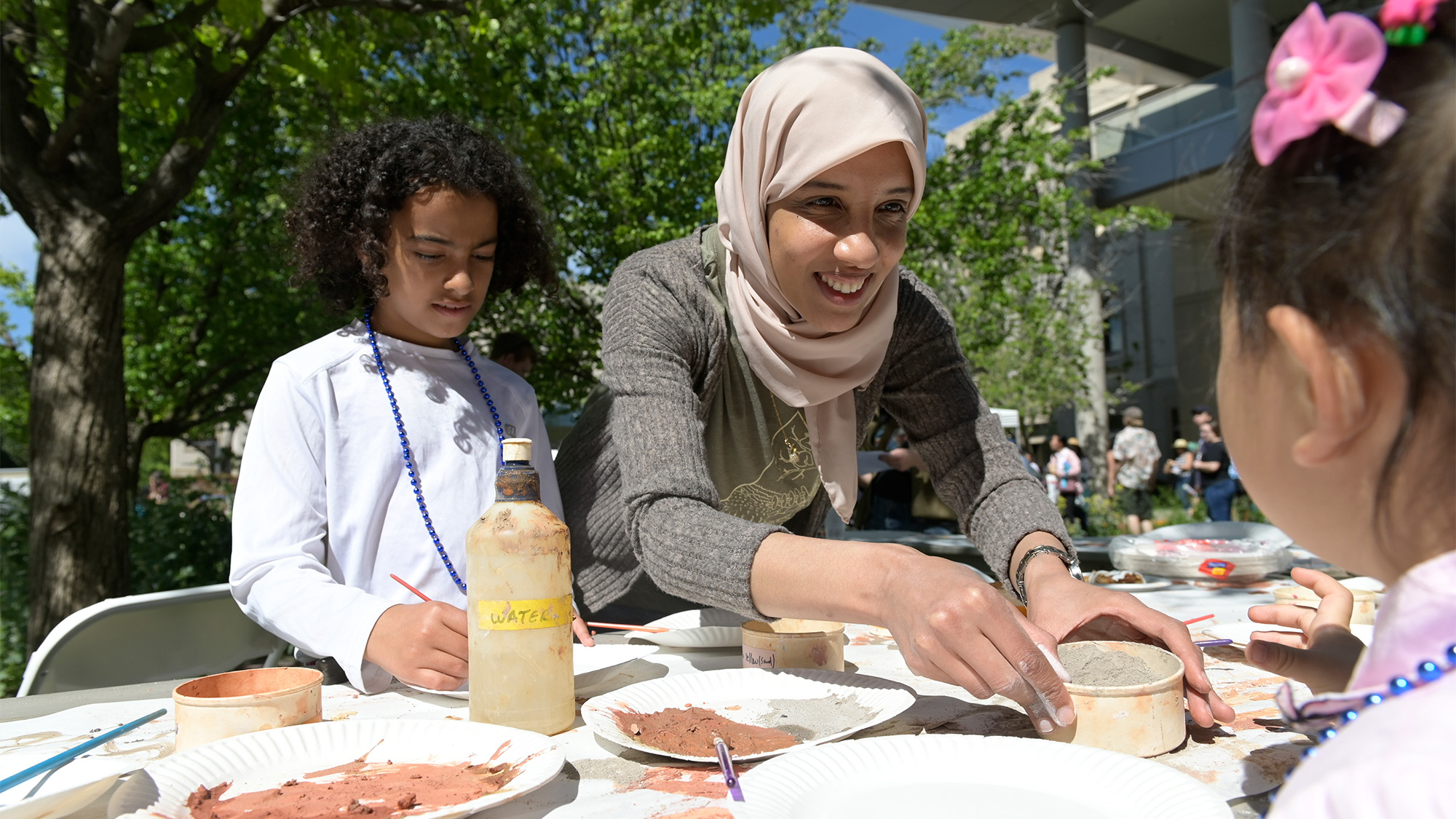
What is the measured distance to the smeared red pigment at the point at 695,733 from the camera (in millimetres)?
1129

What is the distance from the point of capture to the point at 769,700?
4.46 feet

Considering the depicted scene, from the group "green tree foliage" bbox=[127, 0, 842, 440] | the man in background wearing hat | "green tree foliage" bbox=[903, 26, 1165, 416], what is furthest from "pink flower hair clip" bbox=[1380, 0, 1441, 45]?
the man in background wearing hat

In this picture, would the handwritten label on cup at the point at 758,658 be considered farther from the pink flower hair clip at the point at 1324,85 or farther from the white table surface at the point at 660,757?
the pink flower hair clip at the point at 1324,85

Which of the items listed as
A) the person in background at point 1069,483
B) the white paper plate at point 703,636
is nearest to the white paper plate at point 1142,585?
the white paper plate at point 703,636

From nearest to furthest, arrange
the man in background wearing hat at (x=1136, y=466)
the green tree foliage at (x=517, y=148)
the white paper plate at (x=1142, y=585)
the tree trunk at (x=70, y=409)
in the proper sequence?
the white paper plate at (x=1142, y=585), the tree trunk at (x=70, y=409), the green tree foliage at (x=517, y=148), the man in background wearing hat at (x=1136, y=466)

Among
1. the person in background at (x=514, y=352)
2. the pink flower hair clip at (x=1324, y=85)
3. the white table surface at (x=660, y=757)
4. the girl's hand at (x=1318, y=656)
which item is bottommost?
the white table surface at (x=660, y=757)

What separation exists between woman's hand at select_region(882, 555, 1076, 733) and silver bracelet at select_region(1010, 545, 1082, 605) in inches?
21.2

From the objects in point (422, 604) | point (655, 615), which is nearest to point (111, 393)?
point (655, 615)

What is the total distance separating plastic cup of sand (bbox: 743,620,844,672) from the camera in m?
1.50

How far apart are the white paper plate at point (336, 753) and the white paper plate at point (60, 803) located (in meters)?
0.06

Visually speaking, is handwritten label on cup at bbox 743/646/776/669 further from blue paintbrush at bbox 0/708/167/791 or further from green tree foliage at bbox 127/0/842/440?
green tree foliage at bbox 127/0/842/440

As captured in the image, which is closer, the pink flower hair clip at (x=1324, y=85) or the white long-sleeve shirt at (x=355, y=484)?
the pink flower hair clip at (x=1324, y=85)

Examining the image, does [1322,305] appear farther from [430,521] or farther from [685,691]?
[430,521]

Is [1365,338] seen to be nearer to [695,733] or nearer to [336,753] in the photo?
[695,733]
